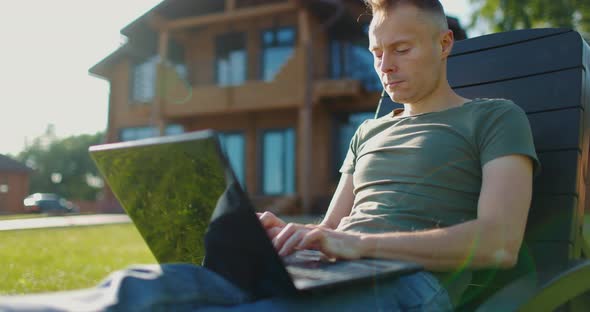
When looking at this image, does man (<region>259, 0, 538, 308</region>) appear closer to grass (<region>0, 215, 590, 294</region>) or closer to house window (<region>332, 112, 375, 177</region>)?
grass (<region>0, 215, 590, 294</region>)

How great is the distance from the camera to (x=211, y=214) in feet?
4.58

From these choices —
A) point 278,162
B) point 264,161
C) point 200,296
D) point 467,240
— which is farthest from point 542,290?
point 264,161

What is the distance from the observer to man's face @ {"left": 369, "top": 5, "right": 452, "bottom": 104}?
1.81m

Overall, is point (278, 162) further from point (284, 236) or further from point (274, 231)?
point (284, 236)

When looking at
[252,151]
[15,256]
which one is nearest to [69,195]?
[252,151]

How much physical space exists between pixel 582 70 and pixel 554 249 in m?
0.66

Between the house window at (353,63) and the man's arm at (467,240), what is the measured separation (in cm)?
1247

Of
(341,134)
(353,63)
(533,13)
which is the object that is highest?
(533,13)

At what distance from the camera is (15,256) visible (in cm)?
520

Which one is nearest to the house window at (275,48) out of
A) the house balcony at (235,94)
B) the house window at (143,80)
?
the house balcony at (235,94)

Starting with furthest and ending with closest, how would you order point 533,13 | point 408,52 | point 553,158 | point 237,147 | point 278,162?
point 237,147, point 278,162, point 533,13, point 553,158, point 408,52

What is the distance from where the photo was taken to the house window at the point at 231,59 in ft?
50.8

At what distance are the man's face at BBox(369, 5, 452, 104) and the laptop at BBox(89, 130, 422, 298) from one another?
64 cm

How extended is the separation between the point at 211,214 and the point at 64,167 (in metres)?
49.6
